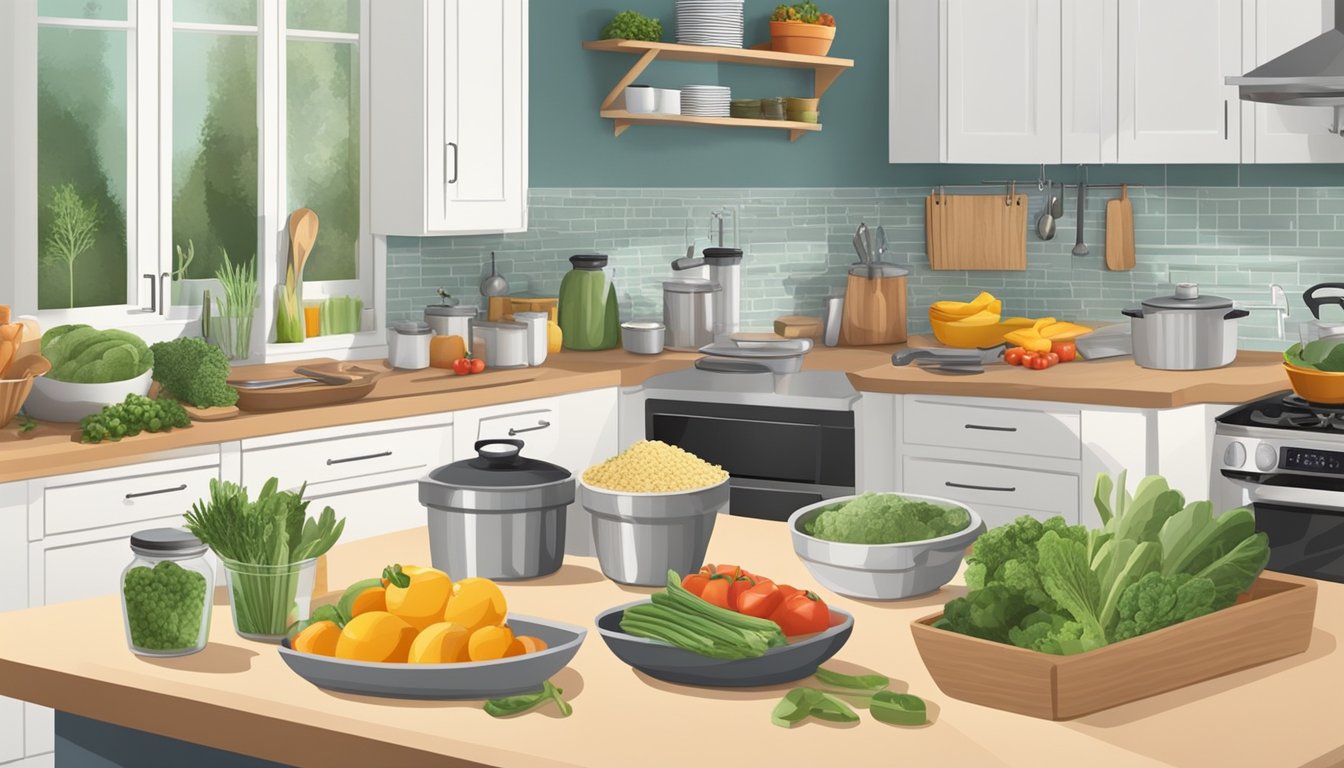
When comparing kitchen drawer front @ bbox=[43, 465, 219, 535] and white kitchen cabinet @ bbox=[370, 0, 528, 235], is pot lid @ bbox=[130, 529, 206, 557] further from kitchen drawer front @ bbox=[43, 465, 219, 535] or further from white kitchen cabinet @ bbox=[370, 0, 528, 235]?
white kitchen cabinet @ bbox=[370, 0, 528, 235]

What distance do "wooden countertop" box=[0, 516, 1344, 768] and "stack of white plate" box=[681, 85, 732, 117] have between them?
395cm

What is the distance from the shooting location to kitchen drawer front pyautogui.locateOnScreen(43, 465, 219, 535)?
144 inches

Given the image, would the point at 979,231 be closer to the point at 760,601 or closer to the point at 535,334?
the point at 535,334

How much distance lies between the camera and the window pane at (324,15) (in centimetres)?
521

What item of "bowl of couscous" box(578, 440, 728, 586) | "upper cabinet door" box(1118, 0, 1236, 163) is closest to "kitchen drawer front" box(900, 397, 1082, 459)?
"upper cabinet door" box(1118, 0, 1236, 163)

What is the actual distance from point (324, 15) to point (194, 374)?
1.66 metres

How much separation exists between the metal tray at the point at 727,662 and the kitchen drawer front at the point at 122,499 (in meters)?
1.92

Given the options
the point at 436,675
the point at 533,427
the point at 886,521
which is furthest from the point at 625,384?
the point at 436,675

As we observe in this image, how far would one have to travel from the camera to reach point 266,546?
6.79 ft

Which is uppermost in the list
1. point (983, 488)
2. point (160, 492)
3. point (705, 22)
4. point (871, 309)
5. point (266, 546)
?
point (705, 22)

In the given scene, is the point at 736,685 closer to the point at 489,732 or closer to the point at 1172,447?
the point at 489,732

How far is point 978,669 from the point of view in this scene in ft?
5.99

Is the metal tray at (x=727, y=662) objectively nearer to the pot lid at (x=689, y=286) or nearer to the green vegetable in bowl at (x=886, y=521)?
the green vegetable in bowl at (x=886, y=521)

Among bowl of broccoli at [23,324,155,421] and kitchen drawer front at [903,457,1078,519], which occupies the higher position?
bowl of broccoli at [23,324,155,421]
